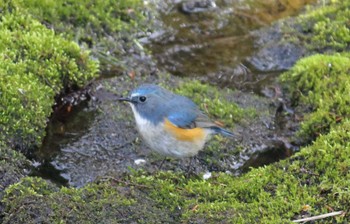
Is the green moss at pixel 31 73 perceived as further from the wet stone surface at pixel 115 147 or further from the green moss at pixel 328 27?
the green moss at pixel 328 27

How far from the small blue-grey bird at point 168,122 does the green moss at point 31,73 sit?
1.26 metres

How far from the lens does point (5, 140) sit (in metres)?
7.04

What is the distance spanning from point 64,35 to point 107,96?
4.57ft

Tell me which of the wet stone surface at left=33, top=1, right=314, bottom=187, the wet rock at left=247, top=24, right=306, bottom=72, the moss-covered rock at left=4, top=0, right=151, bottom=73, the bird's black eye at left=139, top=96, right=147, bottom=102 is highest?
the bird's black eye at left=139, top=96, right=147, bottom=102

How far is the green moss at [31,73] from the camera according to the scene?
731cm

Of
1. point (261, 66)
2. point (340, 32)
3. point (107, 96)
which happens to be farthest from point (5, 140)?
point (340, 32)

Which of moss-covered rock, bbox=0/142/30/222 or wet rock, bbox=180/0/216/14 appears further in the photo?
wet rock, bbox=180/0/216/14

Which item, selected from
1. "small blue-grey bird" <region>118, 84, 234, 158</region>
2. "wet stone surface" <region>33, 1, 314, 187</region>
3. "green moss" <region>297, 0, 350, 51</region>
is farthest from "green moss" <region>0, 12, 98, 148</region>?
"green moss" <region>297, 0, 350, 51</region>

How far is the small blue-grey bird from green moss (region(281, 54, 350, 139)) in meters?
1.66

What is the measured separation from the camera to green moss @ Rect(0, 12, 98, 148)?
24.0ft

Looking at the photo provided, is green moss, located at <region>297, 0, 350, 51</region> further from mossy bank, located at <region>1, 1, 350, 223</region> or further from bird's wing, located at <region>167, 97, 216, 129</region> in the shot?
bird's wing, located at <region>167, 97, 216, 129</region>

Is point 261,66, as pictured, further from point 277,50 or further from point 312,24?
point 312,24

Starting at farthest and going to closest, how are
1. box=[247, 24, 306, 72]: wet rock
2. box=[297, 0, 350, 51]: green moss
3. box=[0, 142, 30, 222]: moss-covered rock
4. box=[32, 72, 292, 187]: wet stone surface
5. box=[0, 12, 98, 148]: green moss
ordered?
box=[247, 24, 306, 72]: wet rock → box=[297, 0, 350, 51]: green moss → box=[32, 72, 292, 187]: wet stone surface → box=[0, 12, 98, 148]: green moss → box=[0, 142, 30, 222]: moss-covered rock

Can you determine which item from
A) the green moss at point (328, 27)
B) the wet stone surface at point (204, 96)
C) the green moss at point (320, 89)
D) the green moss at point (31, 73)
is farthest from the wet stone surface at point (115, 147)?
the green moss at point (328, 27)
